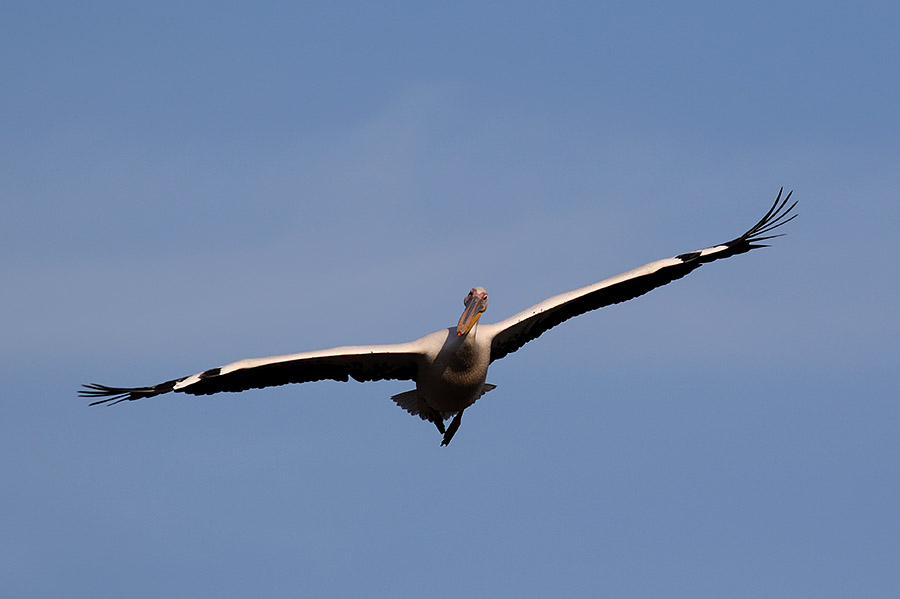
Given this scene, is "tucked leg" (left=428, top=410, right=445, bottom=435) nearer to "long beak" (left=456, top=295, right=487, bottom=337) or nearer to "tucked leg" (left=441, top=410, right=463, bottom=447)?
"tucked leg" (left=441, top=410, right=463, bottom=447)

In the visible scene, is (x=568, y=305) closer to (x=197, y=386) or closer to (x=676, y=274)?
(x=676, y=274)

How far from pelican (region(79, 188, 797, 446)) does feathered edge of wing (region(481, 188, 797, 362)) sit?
0.04ft

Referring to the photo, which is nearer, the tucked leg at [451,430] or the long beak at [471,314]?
the long beak at [471,314]

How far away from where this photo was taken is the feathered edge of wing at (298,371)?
16.9 m

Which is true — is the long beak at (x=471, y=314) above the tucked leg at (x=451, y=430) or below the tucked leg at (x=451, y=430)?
above

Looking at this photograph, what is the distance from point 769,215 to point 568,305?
280cm

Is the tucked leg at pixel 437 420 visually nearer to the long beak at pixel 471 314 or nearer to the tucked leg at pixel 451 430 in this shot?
the tucked leg at pixel 451 430

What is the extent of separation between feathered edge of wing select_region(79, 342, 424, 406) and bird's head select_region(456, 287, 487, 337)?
2.10 feet

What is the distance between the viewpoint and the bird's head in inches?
684

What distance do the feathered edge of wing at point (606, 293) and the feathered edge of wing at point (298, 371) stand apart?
1081 mm

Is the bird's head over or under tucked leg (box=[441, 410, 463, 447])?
over

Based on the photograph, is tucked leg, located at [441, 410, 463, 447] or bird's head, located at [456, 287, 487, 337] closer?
bird's head, located at [456, 287, 487, 337]

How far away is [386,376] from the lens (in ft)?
59.4

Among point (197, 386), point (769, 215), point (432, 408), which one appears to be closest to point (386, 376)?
point (432, 408)
